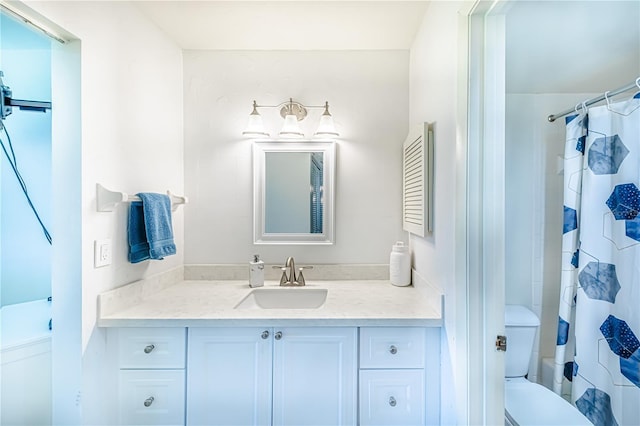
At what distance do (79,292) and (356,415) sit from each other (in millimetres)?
1220

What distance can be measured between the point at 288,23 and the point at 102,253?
4.81ft

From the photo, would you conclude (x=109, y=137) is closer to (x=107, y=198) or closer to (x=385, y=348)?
(x=107, y=198)

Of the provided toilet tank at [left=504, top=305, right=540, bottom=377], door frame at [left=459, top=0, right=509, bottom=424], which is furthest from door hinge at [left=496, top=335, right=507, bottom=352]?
toilet tank at [left=504, top=305, right=540, bottom=377]

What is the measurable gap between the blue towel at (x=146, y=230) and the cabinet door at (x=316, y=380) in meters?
0.73

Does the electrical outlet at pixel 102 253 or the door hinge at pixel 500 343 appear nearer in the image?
the door hinge at pixel 500 343

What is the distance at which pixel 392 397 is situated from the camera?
1.21 meters

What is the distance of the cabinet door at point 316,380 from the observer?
121 cm

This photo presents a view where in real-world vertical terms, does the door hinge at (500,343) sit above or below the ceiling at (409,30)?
below

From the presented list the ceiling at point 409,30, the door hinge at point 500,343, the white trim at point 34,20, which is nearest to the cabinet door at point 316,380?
the door hinge at point 500,343

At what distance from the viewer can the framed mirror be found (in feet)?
6.10

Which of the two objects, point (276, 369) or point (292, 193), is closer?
point (276, 369)

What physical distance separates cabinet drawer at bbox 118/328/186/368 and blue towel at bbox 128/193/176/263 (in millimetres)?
352

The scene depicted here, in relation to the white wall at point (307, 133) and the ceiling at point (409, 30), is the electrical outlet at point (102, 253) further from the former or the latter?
the ceiling at point (409, 30)

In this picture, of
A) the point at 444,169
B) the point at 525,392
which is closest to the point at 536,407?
the point at 525,392
